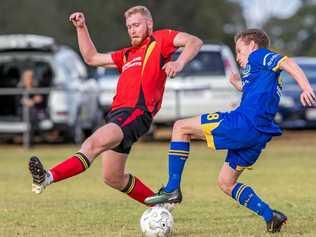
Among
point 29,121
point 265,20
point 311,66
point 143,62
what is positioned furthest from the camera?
point 265,20

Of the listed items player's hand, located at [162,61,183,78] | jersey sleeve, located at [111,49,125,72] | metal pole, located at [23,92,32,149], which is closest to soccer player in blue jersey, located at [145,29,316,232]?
player's hand, located at [162,61,183,78]

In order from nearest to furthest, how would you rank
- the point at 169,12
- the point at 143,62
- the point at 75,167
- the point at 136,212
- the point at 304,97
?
the point at 304,97
the point at 75,167
the point at 143,62
the point at 136,212
the point at 169,12

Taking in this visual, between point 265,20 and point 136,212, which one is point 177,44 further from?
point 265,20

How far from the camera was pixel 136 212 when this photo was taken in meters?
10.3

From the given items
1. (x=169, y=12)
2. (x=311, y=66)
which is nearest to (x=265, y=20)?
(x=169, y=12)

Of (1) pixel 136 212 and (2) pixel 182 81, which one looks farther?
(2) pixel 182 81

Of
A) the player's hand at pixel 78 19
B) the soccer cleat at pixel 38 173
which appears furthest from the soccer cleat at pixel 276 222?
the player's hand at pixel 78 19

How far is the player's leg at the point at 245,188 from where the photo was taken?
8453 mm

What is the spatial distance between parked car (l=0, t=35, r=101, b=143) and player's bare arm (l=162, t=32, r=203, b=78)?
41.9 feet

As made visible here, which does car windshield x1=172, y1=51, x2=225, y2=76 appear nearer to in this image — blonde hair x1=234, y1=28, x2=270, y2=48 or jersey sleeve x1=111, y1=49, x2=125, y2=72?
jersey sleeve x1=111, y1=49, x2=125, y2=72

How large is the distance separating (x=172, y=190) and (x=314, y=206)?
9.17 feet

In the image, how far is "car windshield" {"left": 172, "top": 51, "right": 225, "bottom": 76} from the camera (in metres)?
22.2

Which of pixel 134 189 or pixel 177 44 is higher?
pixel 177 44

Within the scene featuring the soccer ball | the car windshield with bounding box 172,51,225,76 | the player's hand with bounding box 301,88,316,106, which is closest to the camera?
the player's hand with bounding box 301,88,316,106
